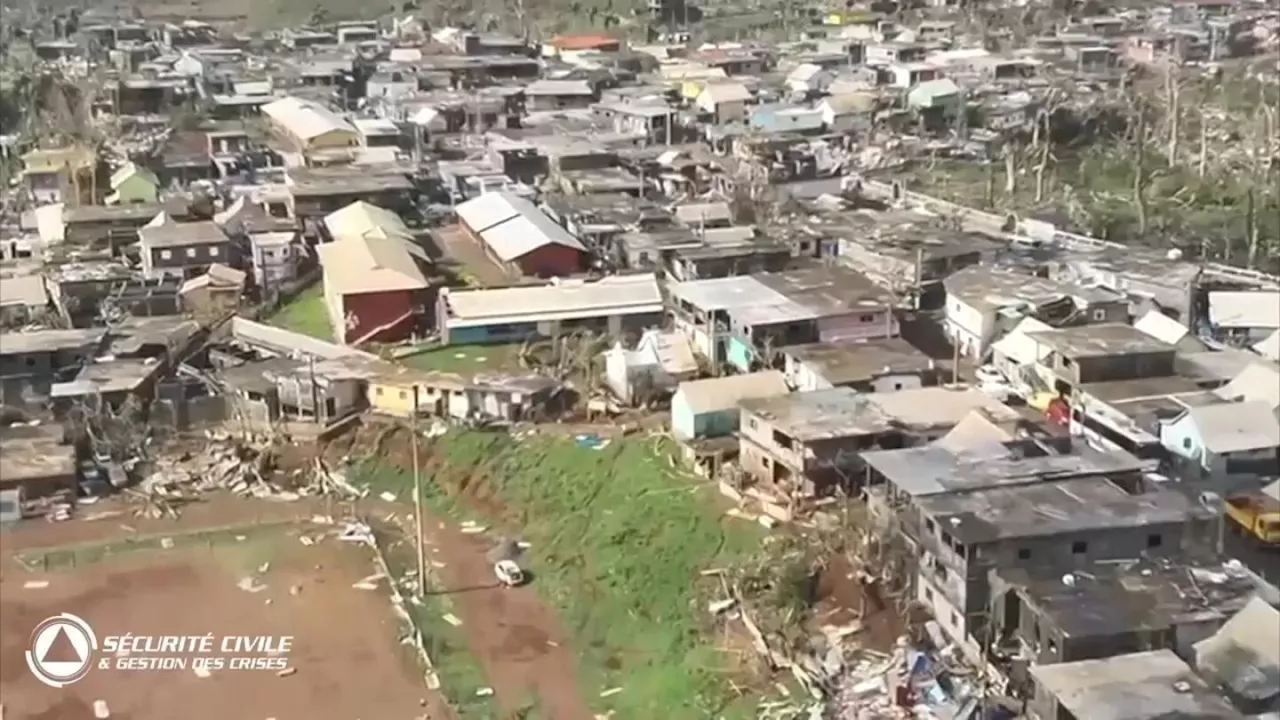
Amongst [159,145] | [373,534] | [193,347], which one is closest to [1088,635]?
[373,534]

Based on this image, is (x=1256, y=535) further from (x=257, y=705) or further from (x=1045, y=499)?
(x=257, y=705)

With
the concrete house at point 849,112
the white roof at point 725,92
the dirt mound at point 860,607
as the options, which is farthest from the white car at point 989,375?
the white roof at point 725,92

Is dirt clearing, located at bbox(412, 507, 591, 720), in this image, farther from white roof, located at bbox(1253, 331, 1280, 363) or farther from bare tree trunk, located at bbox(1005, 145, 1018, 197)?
bare tree trunk, located at bbox(1005, 145, 1018, 197)

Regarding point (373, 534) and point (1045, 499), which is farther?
point (373, 534)

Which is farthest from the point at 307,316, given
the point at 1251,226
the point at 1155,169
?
the point at 1155,169

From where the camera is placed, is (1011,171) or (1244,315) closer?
(1244,315)

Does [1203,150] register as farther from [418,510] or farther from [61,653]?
[61,653]

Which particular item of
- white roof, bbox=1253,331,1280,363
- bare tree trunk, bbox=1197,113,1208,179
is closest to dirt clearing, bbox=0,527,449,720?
white roof, bbox=1253,331,1280,363

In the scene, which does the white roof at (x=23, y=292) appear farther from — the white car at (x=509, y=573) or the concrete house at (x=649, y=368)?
the white car at (x=509, y=573)
